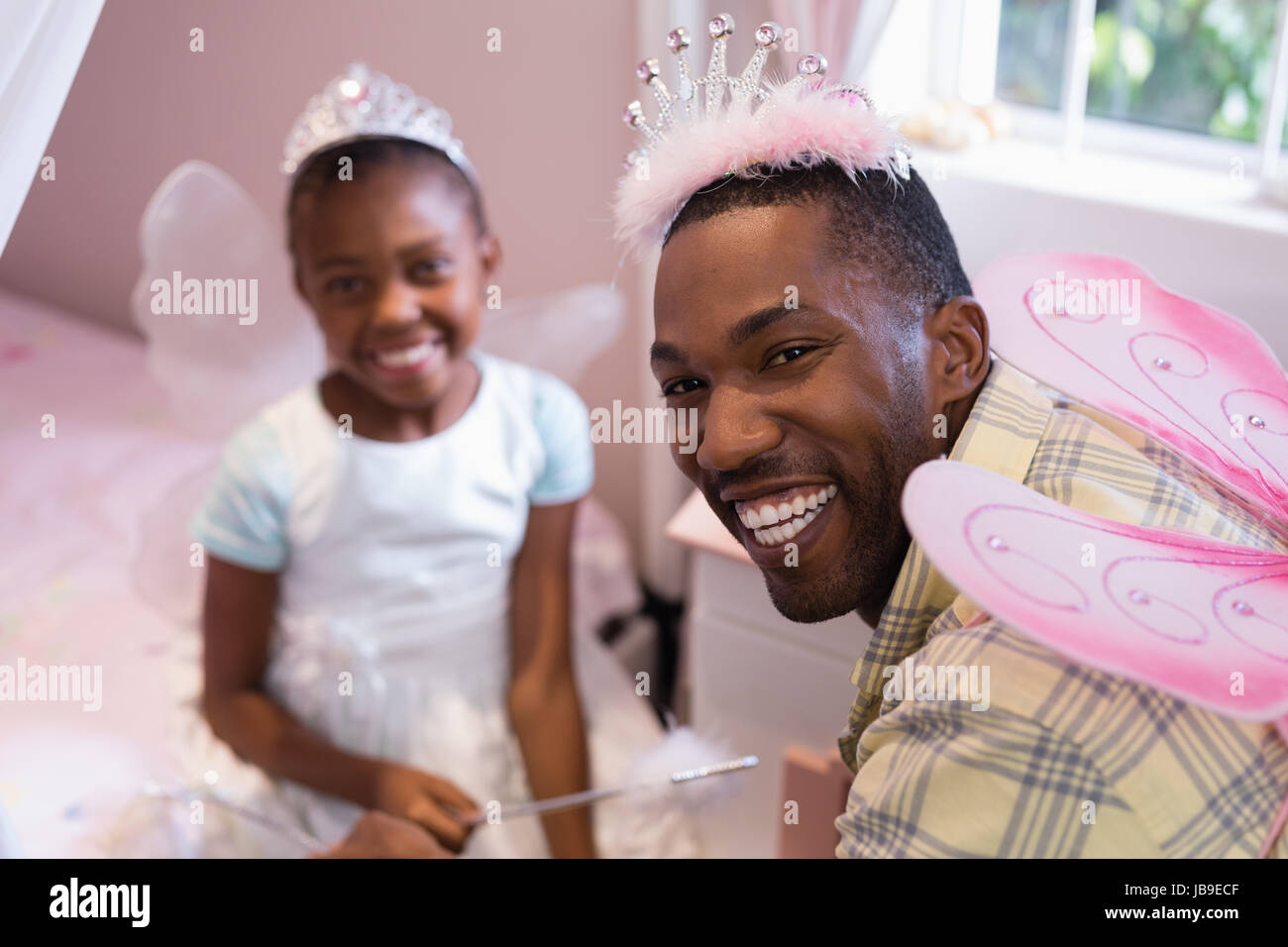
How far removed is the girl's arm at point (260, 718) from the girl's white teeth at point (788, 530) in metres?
0.65

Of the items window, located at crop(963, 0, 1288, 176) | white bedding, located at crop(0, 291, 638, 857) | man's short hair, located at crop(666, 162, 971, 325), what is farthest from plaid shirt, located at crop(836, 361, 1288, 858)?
window, located at crop(963, 0, 1288, 176)

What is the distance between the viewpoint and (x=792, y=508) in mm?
854

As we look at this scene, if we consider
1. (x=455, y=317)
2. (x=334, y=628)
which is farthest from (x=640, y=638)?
(x=455, y=317)

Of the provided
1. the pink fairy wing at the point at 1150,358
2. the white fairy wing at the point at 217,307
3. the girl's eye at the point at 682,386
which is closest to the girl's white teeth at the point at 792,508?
the girl's eye at the point at 682,386

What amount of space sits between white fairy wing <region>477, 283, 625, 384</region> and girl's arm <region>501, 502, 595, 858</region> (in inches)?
11.0

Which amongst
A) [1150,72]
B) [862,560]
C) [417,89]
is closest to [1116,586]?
[862,560]

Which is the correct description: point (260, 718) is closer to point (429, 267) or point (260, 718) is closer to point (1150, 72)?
point (429, 267)

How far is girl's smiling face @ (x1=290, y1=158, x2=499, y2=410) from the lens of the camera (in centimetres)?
130

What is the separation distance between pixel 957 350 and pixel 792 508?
179mm

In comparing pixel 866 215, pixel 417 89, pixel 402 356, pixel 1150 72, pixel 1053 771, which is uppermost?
pixel 1150 72

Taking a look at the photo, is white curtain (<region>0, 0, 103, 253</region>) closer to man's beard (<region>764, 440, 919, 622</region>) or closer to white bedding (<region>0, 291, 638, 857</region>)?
man's beard (<region>764, 440, 919, 622</region>)

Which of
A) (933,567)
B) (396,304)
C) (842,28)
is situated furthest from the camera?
(842,28)
